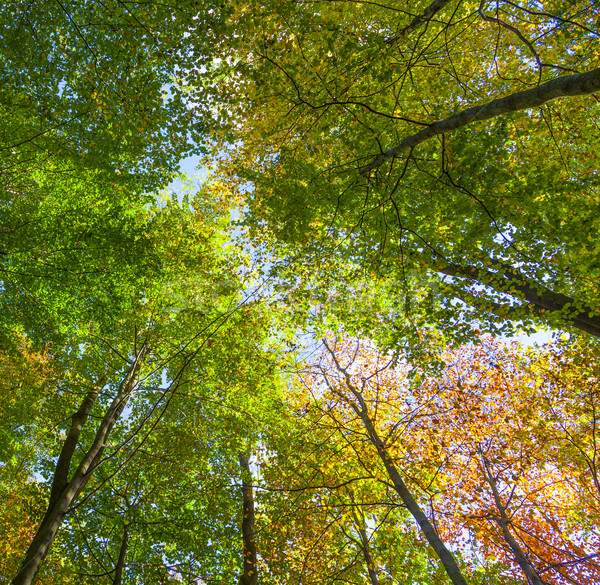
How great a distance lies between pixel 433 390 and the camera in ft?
32.8

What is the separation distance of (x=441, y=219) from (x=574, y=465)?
29.3ft

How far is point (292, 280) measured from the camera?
7.54 meters

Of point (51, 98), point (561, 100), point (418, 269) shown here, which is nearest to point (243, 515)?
point (418, 269)

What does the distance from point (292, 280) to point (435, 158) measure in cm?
378

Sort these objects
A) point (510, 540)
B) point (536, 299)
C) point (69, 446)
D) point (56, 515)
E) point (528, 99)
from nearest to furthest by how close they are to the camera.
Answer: point (528, 99) → point (56, 515) → point (536, 299) → point (69, 446) → point (510, 540)

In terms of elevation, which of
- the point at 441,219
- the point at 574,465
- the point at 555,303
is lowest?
the point at 574,465

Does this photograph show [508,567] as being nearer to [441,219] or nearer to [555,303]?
[555,303]

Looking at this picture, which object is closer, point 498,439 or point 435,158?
point 435,158

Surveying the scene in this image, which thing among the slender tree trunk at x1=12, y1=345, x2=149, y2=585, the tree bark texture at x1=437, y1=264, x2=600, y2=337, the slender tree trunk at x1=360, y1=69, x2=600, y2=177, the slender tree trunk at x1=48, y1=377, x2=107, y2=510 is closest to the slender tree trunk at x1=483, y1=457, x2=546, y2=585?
the tree bark texture at x1=437, y1=264, x2=600, y2=337

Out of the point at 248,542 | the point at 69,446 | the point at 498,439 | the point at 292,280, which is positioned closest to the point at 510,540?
the point at 498,439

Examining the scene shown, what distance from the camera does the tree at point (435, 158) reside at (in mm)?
4703

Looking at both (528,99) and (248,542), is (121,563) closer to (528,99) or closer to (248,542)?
(248,542)

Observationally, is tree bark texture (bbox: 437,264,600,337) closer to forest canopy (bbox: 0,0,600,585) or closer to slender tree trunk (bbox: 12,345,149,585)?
forest canopy (bbox: 0,0,600,585)

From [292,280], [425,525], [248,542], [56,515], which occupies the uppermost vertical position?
[292,280]
